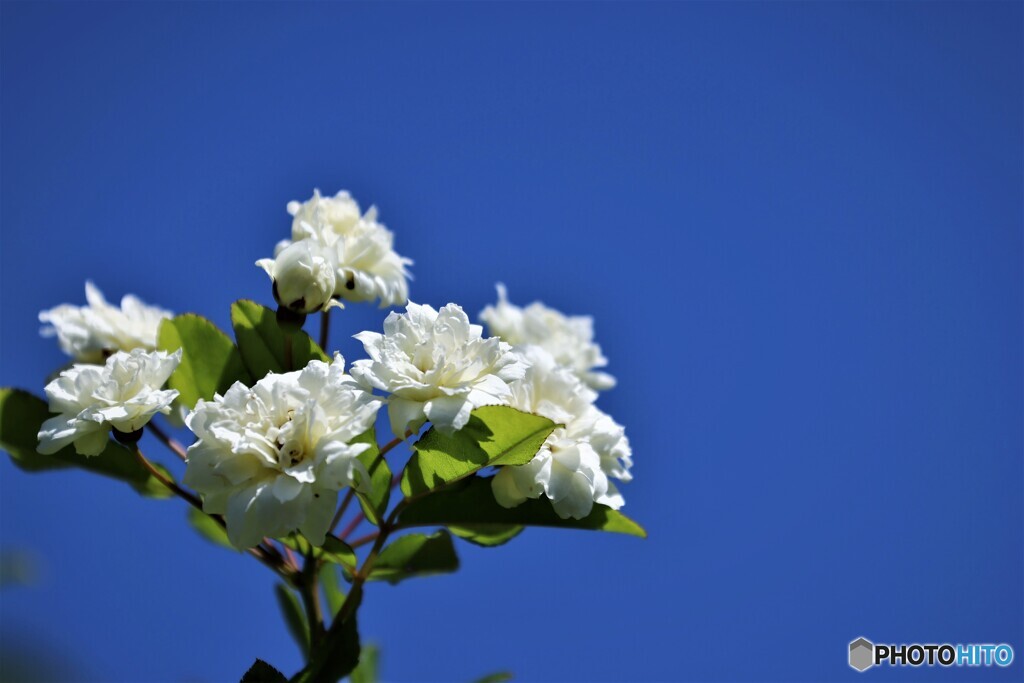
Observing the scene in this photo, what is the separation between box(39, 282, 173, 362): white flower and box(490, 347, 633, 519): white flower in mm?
726

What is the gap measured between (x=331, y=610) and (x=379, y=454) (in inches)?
22.6

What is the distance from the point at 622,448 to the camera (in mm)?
1358

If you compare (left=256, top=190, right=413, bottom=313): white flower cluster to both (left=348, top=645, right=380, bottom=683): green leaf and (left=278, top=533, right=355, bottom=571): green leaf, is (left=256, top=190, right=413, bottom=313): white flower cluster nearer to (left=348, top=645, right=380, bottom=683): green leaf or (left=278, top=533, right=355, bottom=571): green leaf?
(left=278, top=533, right=355, bottom=571): green leaf

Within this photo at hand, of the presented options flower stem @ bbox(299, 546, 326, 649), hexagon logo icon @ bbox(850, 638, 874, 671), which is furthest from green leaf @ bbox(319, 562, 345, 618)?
hexagon logo icon @ bbox(850, 638, 874, 671)

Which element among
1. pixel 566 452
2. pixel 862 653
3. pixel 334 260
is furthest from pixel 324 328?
pixel 862 653

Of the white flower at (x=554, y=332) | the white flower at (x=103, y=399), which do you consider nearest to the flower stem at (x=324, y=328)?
the white flower at (x=103, y=399)

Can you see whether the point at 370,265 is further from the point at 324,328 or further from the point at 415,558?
the point at 415,558

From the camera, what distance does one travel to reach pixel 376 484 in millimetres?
1313

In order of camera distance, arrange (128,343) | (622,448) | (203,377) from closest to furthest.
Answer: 1. (622,448)
2. (203,377)
3. (128,343)

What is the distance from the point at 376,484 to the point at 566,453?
27 cm

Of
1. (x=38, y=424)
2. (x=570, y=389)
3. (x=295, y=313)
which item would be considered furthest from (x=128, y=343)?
(x=570, y=389)

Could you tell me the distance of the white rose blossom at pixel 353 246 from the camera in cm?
154

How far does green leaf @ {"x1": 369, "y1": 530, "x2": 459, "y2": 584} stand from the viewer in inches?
56.7

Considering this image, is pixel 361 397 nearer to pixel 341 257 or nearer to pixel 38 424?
pixel 341 257
